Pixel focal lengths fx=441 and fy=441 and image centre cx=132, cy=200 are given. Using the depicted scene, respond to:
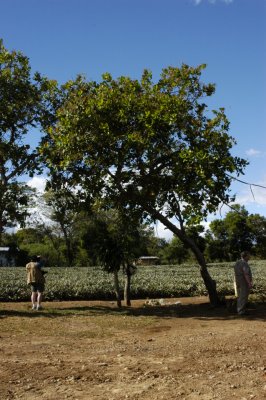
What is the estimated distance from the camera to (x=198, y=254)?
1483 centimetres

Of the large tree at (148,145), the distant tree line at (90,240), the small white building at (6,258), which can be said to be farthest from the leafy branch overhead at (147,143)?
the small white building at (6,258)

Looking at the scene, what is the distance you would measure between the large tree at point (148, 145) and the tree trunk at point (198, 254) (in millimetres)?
34

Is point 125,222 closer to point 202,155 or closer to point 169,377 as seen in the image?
point 202,155

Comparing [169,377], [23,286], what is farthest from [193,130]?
[23,286]

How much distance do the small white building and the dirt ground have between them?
49.4 metres

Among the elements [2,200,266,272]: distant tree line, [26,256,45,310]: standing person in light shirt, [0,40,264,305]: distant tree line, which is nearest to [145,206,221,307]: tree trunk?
[0,40,264,305]: distant tree line

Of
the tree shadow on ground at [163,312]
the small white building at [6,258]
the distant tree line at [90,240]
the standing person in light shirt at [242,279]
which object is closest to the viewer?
the standing person in light shirt at [242,279]

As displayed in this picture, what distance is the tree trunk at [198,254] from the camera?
14.7 m

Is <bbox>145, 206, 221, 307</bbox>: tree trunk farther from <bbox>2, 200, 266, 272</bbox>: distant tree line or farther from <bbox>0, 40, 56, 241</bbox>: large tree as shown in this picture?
<bbox>2, 200, 266, 272</bbox>: distant tree line

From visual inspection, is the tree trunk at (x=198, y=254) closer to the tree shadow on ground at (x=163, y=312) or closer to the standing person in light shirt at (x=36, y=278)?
the tree shadow on ground at (x=163, y=312)

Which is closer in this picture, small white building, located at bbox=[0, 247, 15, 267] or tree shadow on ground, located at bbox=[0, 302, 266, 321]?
tree shadow on ground, located at bbox=[0, 302, 266, 321]

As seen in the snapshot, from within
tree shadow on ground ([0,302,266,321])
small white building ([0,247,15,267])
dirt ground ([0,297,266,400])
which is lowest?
dirt ground ([0,297,266,400])

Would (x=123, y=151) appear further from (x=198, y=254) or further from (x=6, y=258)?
(x=6, y=258)

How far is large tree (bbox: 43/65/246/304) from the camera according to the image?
13281 mm
